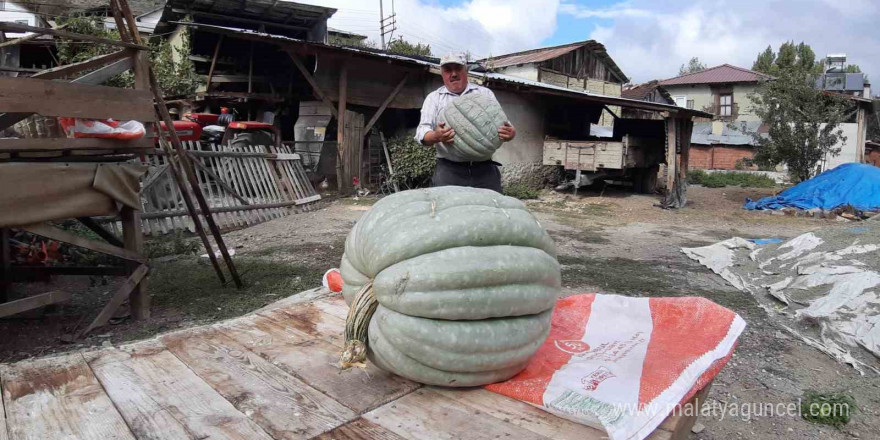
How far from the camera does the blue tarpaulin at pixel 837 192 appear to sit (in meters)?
12.5

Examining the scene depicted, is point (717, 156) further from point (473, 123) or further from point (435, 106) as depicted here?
point (473, 123)

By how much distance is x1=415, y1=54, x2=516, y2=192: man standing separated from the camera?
3529mm

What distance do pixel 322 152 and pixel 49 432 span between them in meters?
11.8

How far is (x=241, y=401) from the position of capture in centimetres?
150

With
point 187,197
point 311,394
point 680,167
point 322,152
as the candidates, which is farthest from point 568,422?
point 680,167

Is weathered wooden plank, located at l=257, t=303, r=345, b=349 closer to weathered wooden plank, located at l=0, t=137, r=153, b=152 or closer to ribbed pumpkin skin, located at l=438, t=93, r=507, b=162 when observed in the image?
ribbed pumpkin skin, located at l=438, t=93, r=507, b=162

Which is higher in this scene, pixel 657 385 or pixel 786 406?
pixel 657 385

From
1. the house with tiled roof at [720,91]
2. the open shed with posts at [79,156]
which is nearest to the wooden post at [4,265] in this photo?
the open shed with posts at [79,156]

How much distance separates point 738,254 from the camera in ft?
23.3

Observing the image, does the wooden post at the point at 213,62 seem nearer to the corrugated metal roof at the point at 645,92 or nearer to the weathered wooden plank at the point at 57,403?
the weathered wooden plank at the point at 57,403

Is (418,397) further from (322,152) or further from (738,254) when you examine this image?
Answer: (322,152)

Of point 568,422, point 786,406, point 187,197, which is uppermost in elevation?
point 187,197

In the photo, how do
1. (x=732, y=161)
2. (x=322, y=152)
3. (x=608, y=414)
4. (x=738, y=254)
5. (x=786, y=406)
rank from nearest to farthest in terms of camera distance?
(x=608, y=414)
(x=786, y=406)
(x=738, y=254)
(x=322, y=152)
(x=732, y=161)

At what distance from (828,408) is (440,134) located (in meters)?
2.75
